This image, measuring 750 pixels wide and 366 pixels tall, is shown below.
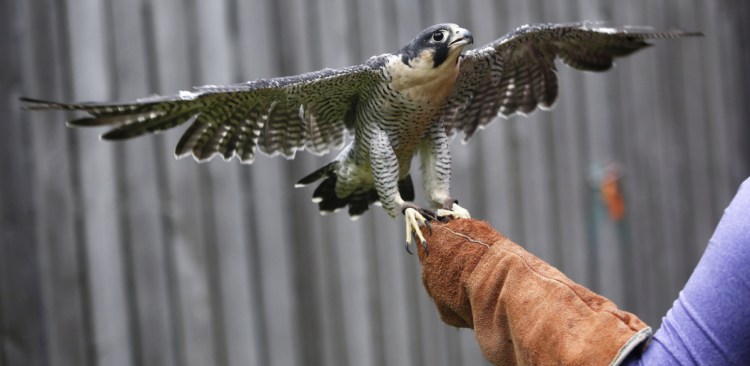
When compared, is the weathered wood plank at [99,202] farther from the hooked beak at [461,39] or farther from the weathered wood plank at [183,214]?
the hooked beak at [461,39]

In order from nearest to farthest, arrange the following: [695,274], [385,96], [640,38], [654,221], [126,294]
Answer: [695,274], [385,96], [640,38], [126,294], [654,221]

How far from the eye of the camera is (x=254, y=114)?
2.22 meters

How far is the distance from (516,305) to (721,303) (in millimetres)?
414

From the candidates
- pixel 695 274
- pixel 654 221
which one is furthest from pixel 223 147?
pixel 654 221

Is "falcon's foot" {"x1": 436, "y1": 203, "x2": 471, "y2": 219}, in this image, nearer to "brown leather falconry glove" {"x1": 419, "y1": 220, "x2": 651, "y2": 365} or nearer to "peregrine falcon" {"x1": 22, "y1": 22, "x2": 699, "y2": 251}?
"peregrine falcon" {"x1": 22, "y1": 22, "x2": 699, "y2": 251}

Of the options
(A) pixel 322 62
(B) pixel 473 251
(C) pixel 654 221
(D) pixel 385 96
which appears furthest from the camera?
(C) pixel 654 221

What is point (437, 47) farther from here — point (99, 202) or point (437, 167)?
point (99, 202)

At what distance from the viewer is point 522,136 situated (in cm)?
392

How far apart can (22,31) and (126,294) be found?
1.03 m

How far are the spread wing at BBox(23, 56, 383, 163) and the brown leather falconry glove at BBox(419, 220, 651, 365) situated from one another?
1.78 ft

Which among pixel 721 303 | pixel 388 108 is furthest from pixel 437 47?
pixel 721 303

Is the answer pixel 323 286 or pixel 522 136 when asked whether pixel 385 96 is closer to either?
pixel 323 286

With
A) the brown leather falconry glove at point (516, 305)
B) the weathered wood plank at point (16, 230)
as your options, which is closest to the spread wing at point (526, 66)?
the brown leather falconry glove at point (516, 305)

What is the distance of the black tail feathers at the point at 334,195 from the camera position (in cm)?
244
